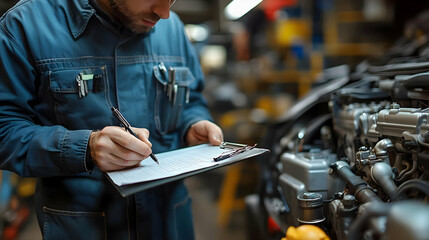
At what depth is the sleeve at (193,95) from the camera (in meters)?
1.32

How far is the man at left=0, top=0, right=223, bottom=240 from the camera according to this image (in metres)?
0.93

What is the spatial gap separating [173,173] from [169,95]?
0.41m

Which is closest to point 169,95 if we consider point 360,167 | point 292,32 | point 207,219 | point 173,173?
point 173,173

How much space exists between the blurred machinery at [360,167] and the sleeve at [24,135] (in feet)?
2.24

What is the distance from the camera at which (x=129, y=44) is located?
1114mm

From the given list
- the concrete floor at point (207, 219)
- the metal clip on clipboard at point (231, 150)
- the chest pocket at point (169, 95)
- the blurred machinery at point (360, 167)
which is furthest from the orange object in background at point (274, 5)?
the metal clip on clipboard at point (231, 150)

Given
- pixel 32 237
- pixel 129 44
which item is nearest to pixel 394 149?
pixel 129 44

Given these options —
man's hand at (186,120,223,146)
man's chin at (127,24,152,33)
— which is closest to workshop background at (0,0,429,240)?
man's hand at (186,120,223,146)

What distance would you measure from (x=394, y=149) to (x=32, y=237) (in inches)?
108

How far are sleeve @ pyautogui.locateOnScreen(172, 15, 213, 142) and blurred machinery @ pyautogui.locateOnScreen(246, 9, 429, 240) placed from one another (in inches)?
15.7

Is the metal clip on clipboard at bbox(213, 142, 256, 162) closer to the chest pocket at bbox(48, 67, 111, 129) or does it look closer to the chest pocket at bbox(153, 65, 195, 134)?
the chest pocket at bbox(153, 65, 195, 134)

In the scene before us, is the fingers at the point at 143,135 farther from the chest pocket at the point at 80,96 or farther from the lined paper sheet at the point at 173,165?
the chest pocket at the point at 80,96

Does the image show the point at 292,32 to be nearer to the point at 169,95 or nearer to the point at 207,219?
the point at 207,219

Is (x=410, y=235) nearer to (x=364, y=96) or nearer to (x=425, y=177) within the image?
(x=425, y=177)
